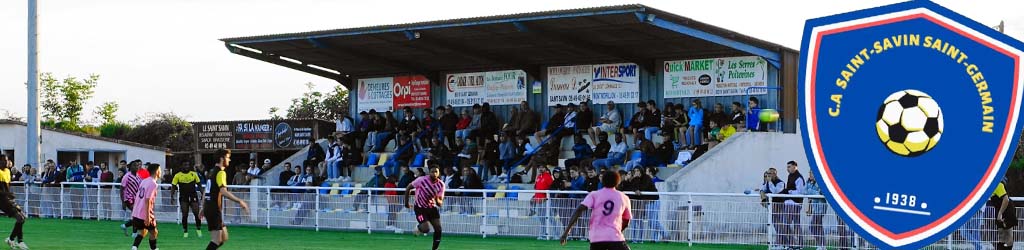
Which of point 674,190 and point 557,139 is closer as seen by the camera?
point 674,190

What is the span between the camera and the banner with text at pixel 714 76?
95.2 ft

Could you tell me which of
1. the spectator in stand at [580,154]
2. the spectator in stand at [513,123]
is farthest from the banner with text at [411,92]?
the spectator in stand at [580,154]

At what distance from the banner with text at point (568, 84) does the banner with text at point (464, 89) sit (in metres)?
2.29

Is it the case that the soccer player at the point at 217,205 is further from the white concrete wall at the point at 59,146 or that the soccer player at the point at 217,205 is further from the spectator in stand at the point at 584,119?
the white concrete wall at the point at 59,146

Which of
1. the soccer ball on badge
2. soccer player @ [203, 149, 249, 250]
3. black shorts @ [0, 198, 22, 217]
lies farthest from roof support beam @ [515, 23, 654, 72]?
the soccer ball on badge

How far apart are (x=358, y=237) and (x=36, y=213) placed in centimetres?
1257

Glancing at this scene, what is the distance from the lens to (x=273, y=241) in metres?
22.6

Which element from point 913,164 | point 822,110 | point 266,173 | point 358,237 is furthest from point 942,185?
point 266,173

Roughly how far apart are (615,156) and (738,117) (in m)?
2.64

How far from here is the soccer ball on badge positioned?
380cm

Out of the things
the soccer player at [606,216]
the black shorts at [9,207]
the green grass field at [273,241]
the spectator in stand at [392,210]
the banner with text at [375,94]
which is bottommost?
the green grass field at [273,241]

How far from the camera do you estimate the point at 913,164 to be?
153 inches

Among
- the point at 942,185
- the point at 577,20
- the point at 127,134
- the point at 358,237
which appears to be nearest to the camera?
the point at 942,185

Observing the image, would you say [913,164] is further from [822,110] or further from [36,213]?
[36,213]
